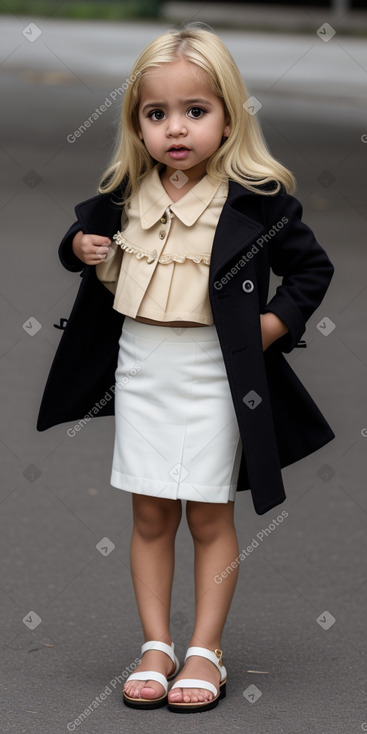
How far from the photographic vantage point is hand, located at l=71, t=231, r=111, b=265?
3348 mm

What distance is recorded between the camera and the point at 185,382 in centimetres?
335

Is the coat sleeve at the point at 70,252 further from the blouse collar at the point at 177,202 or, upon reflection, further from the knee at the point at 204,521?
the knee at the point at 204,521

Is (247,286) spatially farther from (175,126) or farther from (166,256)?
(175,126)

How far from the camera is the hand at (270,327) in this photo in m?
3.35

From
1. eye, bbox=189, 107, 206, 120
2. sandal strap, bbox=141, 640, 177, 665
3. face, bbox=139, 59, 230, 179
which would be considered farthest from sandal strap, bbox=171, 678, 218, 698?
eye, bbox=189, 107, 206, 120

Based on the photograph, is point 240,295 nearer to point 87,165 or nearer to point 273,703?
point 273,703

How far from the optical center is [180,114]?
325 cm

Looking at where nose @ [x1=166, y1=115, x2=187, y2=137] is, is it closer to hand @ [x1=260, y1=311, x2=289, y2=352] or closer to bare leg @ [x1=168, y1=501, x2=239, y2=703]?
hand @ [x1=260, y1=311, x2=289, y2=352]

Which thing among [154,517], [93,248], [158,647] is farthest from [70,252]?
[158,647]

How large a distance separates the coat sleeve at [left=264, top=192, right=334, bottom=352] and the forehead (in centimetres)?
34

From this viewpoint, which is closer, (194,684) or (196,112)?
(196,112)

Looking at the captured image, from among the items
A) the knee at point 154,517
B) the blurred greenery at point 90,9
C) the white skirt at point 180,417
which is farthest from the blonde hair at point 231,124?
the blurred greenery at point 90,9

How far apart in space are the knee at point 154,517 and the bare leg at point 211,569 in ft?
0.17

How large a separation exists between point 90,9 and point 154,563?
30.6 metres
